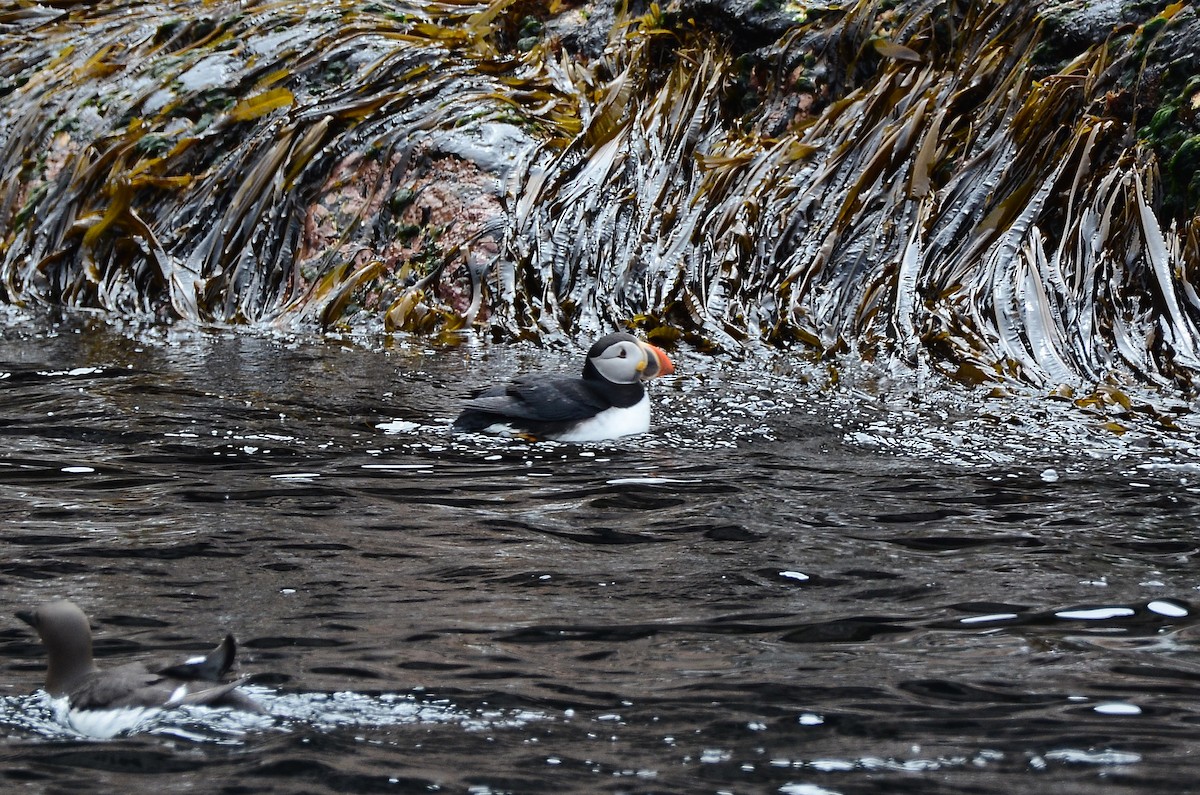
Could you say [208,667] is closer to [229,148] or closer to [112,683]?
[112,683]

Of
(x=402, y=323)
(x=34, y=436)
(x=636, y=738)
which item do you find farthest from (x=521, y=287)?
(x=636, y=738)

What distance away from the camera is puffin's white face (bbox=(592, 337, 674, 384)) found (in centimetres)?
513

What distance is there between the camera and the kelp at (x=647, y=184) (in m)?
5.92

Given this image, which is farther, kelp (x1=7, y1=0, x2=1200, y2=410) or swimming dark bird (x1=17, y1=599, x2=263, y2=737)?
kelp (x1=7, y1=0, x2=1200, y2=410)

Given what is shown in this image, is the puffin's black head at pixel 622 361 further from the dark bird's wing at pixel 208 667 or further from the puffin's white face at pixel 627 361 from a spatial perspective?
the dark bird's wing at pixel 208 667

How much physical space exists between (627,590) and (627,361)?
2070mm

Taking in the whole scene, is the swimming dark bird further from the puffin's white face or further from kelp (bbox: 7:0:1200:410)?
kelp (bbox: 7:0:1200:410)

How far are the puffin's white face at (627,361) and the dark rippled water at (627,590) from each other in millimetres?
230

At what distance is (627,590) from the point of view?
317cm

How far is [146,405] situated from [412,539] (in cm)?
209

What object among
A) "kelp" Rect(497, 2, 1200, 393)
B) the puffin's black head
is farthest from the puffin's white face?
"kelp" Rect(497, 2, 1200, 393)

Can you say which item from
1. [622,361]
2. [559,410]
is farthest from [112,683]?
[622,361]

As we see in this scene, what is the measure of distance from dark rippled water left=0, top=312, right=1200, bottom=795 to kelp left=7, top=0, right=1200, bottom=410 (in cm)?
105

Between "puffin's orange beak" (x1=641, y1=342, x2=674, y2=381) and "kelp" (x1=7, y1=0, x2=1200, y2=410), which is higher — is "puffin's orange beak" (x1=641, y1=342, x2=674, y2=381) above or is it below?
below
